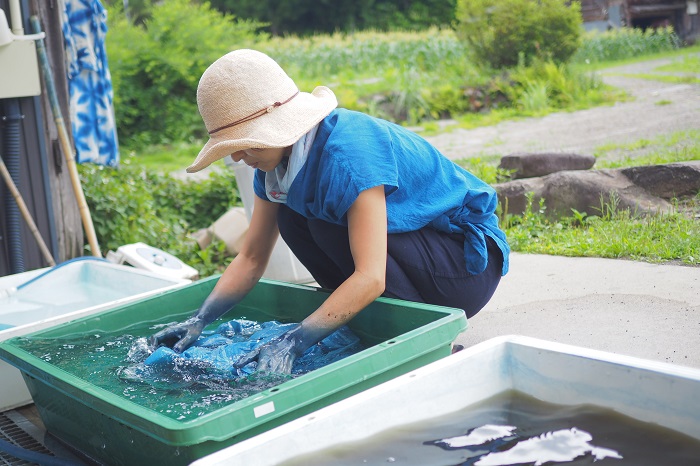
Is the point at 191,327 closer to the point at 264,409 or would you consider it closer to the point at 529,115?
the point at 264,409

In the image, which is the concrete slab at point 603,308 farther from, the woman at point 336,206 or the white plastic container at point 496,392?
the white plastic container at point 496,392

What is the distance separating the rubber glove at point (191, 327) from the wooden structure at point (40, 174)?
6.67ft

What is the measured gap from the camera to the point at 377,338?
2510 mm

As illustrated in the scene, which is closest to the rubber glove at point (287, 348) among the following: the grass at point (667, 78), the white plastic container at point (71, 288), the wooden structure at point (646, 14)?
the white plastic container at point (71, 288)

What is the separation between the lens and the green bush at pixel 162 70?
11.3 meters

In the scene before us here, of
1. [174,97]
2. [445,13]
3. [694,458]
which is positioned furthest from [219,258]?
[445,13]

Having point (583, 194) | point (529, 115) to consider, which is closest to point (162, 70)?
point (529, 115)

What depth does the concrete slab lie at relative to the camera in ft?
9.41

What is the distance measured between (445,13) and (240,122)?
35.6 meters

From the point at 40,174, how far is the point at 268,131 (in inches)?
106

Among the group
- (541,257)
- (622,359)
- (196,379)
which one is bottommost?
(541,257)

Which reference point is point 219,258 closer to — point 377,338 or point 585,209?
point 585,209

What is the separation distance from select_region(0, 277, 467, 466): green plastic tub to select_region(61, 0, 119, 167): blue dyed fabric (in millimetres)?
2227

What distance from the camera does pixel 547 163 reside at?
583 centimetres
